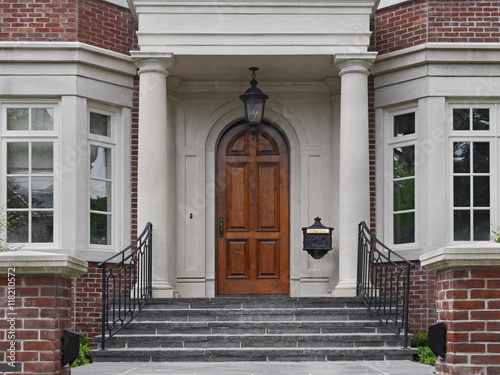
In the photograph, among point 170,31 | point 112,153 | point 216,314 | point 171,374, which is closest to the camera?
point 171,374

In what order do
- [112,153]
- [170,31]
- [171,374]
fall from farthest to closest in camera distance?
[112,153] → [170,31] → [171,374]

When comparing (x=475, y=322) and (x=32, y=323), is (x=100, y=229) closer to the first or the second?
(x=32, y=323)

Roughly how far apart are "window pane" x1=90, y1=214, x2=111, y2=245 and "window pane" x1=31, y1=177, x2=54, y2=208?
1.91ft

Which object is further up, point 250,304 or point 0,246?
point 0,246

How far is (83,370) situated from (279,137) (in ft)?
17.7

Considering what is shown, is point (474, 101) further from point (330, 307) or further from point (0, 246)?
point (0, 246)

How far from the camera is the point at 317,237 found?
11.8 m

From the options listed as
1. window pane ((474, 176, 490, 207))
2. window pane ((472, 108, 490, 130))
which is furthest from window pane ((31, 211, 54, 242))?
window pane ((472, 108, 490, 130))

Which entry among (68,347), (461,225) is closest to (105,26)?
(461,225)

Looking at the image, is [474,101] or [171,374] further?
[474,101]

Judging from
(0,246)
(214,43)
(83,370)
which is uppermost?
(214,43)

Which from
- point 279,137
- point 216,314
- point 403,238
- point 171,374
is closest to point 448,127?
point 403,238

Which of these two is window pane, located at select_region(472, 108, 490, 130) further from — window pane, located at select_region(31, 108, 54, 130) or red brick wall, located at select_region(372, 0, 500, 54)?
window pane, located at select_region(31, 108, 54, 130)

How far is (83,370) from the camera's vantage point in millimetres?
8078
